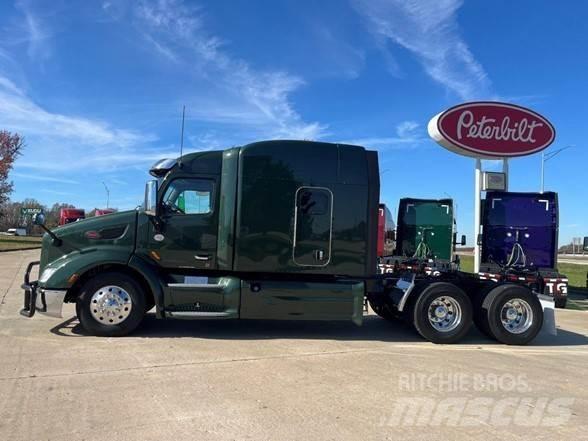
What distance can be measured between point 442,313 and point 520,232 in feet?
22.7

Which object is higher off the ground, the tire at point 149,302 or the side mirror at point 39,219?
the side mirror at point 39,219

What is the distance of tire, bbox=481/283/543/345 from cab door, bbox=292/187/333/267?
2756mm

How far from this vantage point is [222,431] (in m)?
4.31

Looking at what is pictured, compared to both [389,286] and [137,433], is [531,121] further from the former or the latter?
[137,433]

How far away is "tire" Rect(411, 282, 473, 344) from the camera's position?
27.2 feet

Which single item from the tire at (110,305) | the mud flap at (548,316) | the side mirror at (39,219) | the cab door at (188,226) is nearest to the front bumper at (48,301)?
the tire at (110,305)

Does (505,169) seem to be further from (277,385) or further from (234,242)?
(277,385)

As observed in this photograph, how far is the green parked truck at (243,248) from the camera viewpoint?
7809 mm

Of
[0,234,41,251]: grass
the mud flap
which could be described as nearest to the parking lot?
the mud flap

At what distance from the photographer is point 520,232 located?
14164 millimetres

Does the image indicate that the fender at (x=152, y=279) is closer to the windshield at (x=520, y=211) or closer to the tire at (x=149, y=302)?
the tire at (x=149, y=302)

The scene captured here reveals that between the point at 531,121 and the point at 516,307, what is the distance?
901 cm

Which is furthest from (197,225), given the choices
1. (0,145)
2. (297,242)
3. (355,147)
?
(0,145)

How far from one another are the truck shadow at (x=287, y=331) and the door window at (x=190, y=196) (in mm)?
1944
